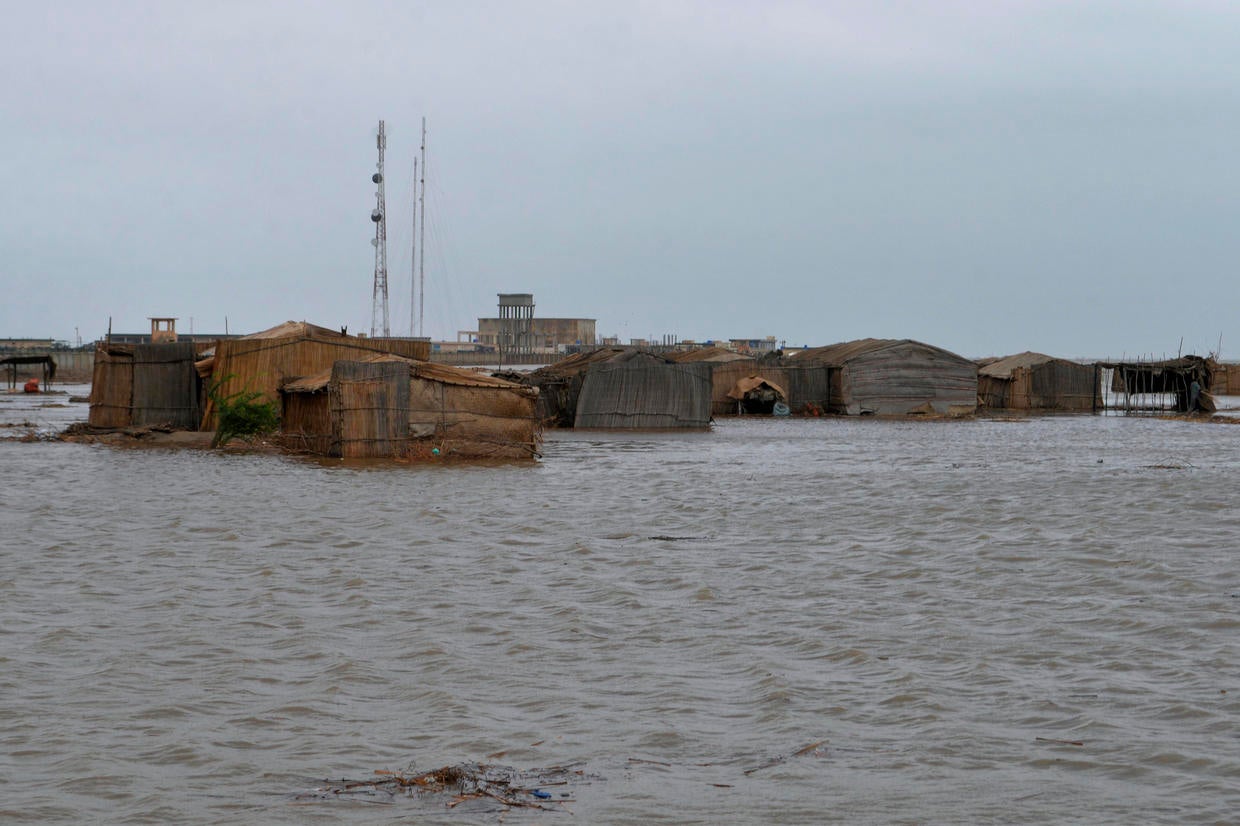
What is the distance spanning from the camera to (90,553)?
34.3 feet

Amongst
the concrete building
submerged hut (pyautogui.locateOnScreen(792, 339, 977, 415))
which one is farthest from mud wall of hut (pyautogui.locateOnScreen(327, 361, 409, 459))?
the concrete building

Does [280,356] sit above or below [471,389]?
above

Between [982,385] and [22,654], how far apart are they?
37232mm

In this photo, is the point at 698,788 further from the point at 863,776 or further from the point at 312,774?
the point at 312,774

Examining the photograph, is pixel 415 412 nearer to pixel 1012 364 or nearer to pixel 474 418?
pixel 474 418

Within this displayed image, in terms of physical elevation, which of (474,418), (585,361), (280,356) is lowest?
(474,418)

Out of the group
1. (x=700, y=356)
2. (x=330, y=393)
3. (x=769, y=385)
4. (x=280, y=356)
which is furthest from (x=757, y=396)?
(x=330, y=393)

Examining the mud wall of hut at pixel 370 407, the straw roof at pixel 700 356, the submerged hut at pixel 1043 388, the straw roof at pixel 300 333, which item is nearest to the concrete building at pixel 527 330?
the straw roof at pixel 700 356

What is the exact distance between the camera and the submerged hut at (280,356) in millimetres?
21438

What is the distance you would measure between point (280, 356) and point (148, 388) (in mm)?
3148

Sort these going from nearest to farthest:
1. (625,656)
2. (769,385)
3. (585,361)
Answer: (625,656) < (585,361) < (769,385)

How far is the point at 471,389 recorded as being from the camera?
61.8ft

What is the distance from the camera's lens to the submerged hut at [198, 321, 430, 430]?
21.4 m

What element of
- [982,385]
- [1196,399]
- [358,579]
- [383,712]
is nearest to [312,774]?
[383,712]
